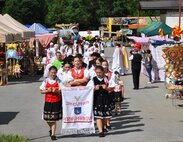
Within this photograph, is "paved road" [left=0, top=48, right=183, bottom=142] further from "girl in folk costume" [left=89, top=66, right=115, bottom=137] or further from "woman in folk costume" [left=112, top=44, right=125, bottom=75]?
"woman in folk costume" [left=112, top=44, right=125, bottom=75]

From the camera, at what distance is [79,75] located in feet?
35.3

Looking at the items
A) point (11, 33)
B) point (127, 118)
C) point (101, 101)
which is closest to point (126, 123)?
point (127, 118)

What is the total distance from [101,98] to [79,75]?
73 cm

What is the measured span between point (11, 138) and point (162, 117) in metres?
5.17

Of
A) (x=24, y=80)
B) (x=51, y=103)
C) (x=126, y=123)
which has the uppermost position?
(x=24, y=80)

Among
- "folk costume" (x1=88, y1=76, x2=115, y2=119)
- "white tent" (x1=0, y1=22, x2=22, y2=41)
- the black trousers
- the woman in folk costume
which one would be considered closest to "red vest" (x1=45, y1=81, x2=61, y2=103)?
"folk costume" (x1=88, y1=76, x2=115, y2=119)

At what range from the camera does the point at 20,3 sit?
3255 inches

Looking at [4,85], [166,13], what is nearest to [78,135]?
[4,85]

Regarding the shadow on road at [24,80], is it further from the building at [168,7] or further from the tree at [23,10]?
the tree at [23,10]

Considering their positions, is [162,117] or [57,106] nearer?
[57,106]

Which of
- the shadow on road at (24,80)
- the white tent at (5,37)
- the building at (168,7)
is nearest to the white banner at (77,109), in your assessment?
the white tent at (5,37)

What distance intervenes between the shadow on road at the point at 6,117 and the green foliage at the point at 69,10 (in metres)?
66.3

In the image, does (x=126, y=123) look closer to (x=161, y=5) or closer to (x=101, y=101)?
(x=101, y=101)

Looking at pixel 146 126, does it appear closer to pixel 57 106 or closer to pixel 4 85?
pixel 57 106
